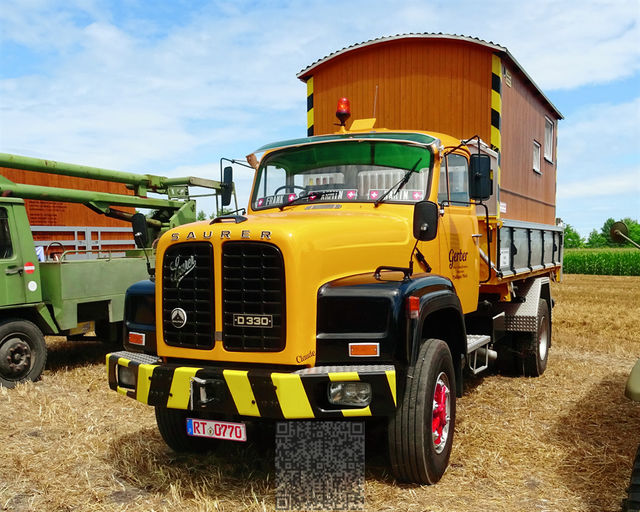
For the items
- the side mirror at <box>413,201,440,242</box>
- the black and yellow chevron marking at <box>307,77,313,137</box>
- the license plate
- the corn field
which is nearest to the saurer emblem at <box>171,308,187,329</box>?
the license plate

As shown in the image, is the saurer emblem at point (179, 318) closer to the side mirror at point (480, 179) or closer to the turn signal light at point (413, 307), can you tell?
the turn signal light at point (413, 307)

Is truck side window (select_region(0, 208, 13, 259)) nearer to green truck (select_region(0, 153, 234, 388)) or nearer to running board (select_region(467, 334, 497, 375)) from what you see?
green truck (select_region(0, 153, 234, 388))

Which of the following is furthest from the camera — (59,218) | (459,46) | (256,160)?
(59,218)

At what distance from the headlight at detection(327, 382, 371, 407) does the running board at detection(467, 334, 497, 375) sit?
74.6 inches

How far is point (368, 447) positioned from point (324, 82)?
4.61m

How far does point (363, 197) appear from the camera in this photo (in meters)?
4.66

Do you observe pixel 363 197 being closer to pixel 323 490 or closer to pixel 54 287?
pixel 323 490

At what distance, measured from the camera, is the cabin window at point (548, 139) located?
9227mm

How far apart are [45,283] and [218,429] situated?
464 cm

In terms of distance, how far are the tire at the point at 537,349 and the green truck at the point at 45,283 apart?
3845 millimetres

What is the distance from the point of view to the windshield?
15.4ft

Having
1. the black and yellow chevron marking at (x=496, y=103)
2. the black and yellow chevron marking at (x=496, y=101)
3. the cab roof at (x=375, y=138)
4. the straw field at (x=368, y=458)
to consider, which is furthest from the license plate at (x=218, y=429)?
the black and yellow chevron marking at (x=496, y=101)

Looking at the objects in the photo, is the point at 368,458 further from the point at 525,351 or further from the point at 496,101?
the point at 496,101

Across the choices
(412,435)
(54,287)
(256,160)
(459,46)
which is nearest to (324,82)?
(459,46)
